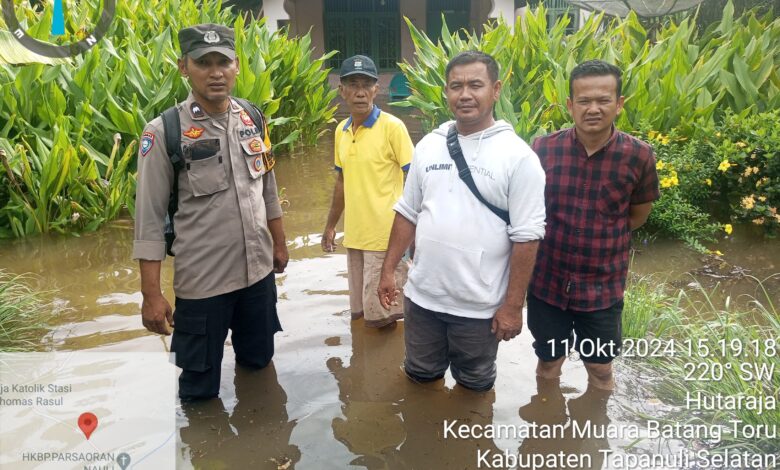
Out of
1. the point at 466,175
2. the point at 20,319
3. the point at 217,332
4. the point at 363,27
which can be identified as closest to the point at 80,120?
the point at 20,319

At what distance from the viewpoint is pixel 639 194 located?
2.51m

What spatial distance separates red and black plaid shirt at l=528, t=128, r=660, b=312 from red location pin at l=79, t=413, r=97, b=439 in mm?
1934

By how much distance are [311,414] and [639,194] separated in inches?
64.3

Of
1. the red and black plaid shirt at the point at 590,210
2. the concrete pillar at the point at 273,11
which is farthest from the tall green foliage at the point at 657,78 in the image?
the concrete pillar at the point at 273,11

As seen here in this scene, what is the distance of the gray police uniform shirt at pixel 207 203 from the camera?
8.04 ft

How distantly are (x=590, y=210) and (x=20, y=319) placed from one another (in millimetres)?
2944

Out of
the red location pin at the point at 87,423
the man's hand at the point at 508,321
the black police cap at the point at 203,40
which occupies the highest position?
the black police cap at the point at 203,40

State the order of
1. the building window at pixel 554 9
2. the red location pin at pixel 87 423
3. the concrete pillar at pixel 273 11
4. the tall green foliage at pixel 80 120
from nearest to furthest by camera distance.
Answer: the red location pin at pixel 87 423, the tall green foliage at pixel 80 120, the concrete pillar at pixel 273 11, the building window at pixel 554 9

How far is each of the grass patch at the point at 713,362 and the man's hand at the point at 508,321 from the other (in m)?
0.76

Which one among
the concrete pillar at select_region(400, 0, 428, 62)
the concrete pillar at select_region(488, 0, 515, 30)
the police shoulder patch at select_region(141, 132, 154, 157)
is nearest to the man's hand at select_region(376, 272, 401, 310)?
the police shoulder patch at select_region(141, 132, 154, 157)

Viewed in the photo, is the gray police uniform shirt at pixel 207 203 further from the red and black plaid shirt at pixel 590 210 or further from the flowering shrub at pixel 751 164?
the flowering shrub at pixel 751 164

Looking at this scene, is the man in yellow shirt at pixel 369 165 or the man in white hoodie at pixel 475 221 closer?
the man in white hoodie at pixel 475 221

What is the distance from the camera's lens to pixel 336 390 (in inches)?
119

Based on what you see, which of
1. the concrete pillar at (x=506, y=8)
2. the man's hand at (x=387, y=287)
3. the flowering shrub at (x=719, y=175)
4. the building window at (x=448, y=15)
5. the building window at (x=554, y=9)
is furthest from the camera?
the building window at (x=448, y=15)
